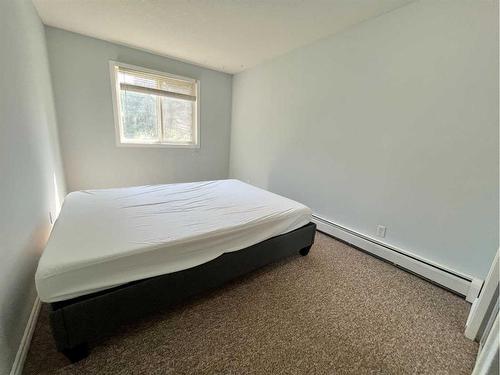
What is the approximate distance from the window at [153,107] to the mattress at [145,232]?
1.58 metres

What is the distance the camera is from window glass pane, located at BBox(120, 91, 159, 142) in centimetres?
327

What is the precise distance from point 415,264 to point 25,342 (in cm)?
295

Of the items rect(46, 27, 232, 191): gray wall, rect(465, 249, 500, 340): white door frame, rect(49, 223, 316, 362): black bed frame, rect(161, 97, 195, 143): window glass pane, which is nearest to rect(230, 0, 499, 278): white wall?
rect(465, 249, 500, 340): white door frame

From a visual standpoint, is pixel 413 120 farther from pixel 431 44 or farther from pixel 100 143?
pixel 100 143

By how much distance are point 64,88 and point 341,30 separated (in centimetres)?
361

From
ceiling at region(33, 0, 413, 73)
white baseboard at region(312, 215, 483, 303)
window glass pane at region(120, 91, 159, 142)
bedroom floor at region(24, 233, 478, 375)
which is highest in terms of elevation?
ceiling at region(33, 0, 413, 73)

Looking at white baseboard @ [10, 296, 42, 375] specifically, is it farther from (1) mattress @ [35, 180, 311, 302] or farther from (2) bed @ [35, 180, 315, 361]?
(1) mattress @ [35, 180, 311, 302]

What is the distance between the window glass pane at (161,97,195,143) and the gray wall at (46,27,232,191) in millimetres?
225

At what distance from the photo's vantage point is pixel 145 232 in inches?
55.9

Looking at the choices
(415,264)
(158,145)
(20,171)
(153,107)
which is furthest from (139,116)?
(415,264)

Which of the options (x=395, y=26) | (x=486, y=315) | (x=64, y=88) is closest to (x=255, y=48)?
(x=395, y=26)

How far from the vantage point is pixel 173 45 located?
289 centimetres

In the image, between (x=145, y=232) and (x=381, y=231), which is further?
(x=381, y=231)

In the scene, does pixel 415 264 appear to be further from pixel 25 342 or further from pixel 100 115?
pixel 100 115
